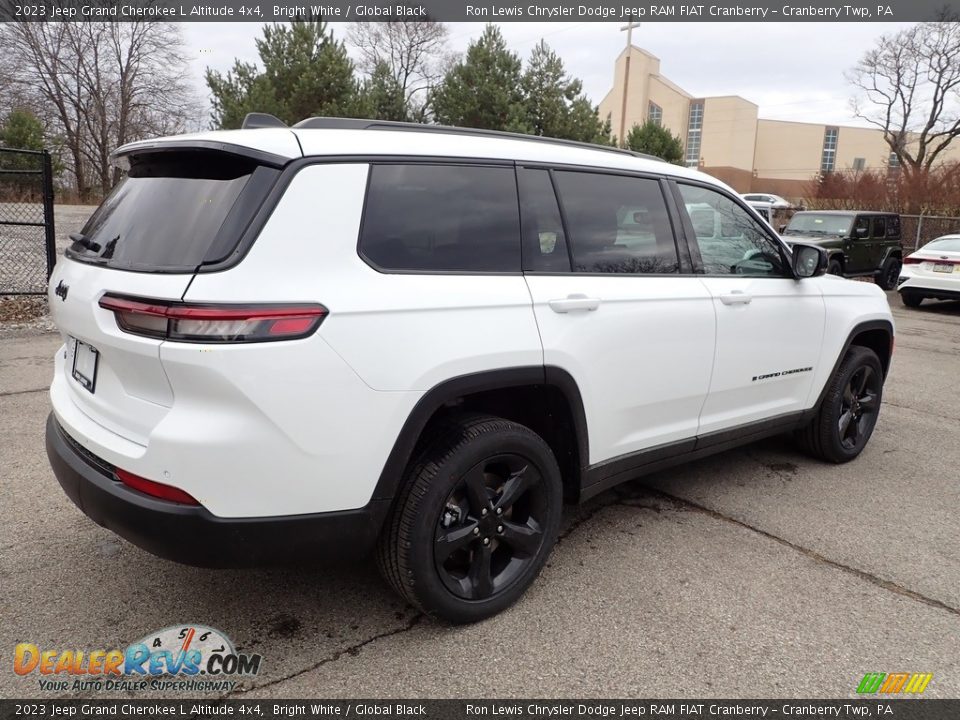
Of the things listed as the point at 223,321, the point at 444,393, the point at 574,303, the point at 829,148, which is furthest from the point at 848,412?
the point at 829,148

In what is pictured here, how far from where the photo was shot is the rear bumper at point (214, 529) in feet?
7.06

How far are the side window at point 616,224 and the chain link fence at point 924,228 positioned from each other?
20.3 meters

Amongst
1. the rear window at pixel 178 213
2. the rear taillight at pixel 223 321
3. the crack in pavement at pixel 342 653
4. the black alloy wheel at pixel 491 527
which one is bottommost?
the crack in pavement at pixel 342 653

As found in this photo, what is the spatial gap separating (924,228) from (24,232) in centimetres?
2275

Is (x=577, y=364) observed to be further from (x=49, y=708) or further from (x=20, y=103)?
(x=20, y=103)

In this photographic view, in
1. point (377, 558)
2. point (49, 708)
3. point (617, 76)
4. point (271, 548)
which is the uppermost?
point (617, 76)

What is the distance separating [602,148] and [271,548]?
2290 millimetres

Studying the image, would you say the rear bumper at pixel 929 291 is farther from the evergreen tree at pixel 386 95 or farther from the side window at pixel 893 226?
the evergreen tree at pixel 386 95

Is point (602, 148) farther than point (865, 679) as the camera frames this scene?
Yes

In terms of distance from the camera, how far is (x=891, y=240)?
16.3 metres

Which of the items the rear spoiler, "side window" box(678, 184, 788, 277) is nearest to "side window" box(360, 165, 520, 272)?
the rear spoiler

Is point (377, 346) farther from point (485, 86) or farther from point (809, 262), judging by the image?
point (485, 86)

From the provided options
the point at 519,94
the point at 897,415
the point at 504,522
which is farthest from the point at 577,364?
the point at 519,94

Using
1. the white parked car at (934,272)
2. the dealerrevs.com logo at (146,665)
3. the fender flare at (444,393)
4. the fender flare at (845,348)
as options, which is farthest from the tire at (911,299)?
the dealerrevs.com logo at (146,665)
